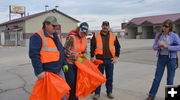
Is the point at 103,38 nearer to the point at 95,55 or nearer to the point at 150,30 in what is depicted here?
the point at 95,55

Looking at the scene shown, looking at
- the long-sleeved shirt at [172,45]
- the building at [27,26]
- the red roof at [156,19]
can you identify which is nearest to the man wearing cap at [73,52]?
the long-sleeved shirt at [172,45]

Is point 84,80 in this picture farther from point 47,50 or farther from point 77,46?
point 47,50

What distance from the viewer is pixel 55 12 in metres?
35.1

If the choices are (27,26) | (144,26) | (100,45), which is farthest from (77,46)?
(144,26)

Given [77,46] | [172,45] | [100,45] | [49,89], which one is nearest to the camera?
[49,89]

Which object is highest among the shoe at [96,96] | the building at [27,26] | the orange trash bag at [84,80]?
the building at [27,26]

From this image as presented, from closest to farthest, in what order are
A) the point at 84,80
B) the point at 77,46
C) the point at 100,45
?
the point at 84,80 → the point at 77,46 → the point at 100,45

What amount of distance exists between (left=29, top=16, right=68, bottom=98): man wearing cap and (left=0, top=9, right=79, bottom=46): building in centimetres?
2995

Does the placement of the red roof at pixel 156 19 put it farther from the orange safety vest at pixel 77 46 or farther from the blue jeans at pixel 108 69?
the orange safety vest at pixel 77 46

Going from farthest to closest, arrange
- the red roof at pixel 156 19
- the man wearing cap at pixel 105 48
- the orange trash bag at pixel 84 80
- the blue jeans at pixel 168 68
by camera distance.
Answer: the red roof at pixel 156 19 < the man wearing cap at pixel 105 48 < the blue jeans at pixel 168 68 < the orange trash bag at pixel 84 80

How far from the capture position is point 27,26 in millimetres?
32938

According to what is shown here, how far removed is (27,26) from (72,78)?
30368 mm

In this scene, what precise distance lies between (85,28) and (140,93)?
2337 mm

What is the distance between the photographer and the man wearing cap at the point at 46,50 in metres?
3.37
